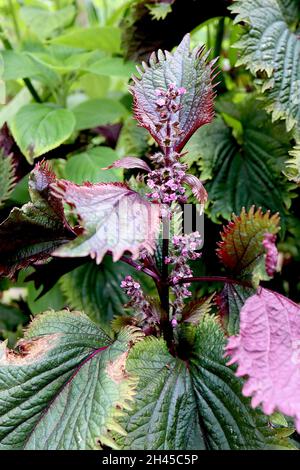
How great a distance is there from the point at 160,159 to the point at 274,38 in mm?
339

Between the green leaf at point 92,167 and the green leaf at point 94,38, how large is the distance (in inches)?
8.3

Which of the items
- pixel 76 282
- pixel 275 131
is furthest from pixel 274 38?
pixel 76 282

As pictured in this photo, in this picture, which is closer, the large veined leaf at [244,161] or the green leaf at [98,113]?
the large veined leaf at [244,161]

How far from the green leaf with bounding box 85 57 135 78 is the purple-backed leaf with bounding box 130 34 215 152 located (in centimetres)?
29

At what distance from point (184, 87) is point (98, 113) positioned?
17.4 inches

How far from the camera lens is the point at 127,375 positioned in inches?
19.1

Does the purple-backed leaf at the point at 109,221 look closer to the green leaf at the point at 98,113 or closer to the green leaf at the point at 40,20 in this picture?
the green leaf at the point at 98,113

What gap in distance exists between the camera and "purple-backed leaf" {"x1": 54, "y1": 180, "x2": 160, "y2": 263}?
0.42 m

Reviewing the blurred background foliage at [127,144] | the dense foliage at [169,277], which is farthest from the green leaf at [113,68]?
the dense foliage at [169,277]

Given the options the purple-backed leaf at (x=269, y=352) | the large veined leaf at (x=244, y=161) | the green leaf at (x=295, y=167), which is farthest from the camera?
the large veined leaf at (x=244, y=161)

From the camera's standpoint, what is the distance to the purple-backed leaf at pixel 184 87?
535 millimetres

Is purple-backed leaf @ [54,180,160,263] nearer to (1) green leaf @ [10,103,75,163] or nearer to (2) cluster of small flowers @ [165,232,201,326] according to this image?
(2) cluster of small flowers @ [165,232,201,326]

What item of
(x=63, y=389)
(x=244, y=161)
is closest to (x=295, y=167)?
(x=244, y=161)

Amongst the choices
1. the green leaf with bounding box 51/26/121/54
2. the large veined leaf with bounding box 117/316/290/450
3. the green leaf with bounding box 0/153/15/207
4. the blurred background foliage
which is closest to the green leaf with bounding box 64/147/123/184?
the blurred background foliage
